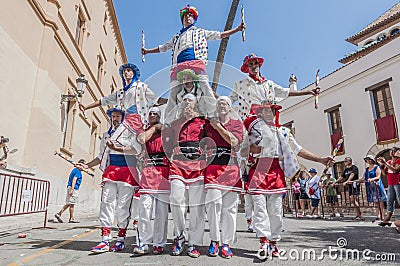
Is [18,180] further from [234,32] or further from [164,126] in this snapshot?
[234,32]

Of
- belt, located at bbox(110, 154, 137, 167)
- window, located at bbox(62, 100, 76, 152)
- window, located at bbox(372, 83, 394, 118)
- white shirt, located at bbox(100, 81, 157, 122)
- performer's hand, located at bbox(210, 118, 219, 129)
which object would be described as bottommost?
belt, located at bbox(110, 154, 137, 167)

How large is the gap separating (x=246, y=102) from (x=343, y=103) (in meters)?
16.4

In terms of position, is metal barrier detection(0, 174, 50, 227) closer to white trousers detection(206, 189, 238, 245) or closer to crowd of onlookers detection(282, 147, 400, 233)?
white trousers detection(206, 189, 238, 245)

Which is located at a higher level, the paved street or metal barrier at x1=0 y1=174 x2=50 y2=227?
metal barrier at x1=0 y1=174 x2=50 y2=227

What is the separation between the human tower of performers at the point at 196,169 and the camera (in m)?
3.70

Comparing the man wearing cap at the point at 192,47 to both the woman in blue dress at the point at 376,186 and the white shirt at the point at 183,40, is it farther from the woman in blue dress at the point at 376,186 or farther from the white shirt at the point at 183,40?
the woman in blue dress at the point at 376,186

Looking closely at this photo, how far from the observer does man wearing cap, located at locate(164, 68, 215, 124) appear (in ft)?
14.2

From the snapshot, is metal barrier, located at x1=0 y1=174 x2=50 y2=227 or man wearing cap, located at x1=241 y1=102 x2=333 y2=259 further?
metal barrier, located at x1=0 y1=174 x2=50 y2=227

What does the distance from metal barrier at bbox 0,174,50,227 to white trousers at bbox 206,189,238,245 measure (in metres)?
4.70

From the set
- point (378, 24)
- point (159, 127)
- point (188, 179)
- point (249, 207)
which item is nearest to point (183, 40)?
point (159, 127)

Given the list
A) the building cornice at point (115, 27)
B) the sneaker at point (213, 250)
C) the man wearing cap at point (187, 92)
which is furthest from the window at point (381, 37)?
the sneaker at point (213, 250)

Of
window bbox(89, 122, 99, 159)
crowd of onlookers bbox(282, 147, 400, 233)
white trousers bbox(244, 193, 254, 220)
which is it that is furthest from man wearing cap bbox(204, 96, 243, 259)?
window bbox(89, 122, 99, 159)

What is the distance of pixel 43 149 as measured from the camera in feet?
35.9

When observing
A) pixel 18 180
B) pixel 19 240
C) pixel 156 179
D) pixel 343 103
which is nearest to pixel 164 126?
pixel 156 179
